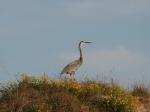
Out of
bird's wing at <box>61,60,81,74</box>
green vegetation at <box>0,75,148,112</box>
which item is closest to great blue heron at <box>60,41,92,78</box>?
bird's wing at <box>61,60,81,74</box>

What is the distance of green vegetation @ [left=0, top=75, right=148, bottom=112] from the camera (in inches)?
960

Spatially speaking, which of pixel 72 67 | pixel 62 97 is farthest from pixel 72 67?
pixel 62 97

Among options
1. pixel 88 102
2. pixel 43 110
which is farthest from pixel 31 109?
pixel 88 102

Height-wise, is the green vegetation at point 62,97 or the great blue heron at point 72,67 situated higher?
the great blue heron at point 72,67

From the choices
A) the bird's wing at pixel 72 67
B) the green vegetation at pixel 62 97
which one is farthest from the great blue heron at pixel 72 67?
the green vegetation at pixel 62 97

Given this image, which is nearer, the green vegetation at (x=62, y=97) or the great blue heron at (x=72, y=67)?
the green vegetation at (x=62, y=97)

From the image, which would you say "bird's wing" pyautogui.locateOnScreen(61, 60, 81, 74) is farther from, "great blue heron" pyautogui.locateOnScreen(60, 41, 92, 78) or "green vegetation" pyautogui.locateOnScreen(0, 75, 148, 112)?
"green vegetation" pyautogui.locateOnScreen(0, 75, 148, 112)

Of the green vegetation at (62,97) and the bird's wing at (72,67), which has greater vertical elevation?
the bird's wing at (72,67)

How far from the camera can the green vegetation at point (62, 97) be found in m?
24.4

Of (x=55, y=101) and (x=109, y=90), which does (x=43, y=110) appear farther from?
(x=109, y=90)

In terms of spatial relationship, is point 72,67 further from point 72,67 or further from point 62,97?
point 62,97

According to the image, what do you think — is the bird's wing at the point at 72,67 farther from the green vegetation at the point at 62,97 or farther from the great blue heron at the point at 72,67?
the green vegetation at the point at 62,97

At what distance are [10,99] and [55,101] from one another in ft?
4.89

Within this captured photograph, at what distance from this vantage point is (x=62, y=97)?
24500mm
